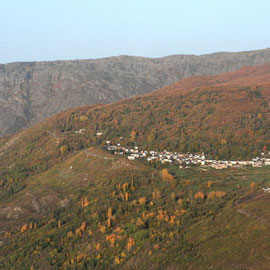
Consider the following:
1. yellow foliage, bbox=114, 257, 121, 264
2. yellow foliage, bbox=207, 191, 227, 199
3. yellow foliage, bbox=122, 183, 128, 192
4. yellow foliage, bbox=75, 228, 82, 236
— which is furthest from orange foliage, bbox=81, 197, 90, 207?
yellow foliage, bbox=207, 191, 227, 199

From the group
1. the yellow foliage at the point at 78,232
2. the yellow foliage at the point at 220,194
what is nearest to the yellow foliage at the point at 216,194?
the yellow foliage at the point at 220,194

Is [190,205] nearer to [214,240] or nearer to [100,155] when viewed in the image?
[214,240]

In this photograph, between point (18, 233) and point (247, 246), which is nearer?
point (247, 246)

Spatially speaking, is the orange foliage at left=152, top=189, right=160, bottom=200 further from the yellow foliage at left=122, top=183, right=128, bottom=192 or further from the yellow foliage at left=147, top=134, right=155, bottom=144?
the yellow foliage at left=147, top=134, right=155, bottom=144

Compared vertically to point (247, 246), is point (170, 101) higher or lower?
higher

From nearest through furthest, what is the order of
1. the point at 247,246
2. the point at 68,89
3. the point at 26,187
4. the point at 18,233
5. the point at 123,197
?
the point at 247,246, the point at 18,233, the point at 123,197, the point at 26,187, the point at 68,89

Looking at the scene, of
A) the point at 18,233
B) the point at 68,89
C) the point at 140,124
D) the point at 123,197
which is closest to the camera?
the point at 18,233

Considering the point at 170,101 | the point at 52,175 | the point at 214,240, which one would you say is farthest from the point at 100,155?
the point at 170,101
